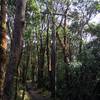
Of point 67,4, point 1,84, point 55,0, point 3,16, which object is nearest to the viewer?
point 1,84

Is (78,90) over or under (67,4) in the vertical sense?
under

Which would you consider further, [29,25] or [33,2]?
[29,25]

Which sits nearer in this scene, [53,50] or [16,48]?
[16,48]

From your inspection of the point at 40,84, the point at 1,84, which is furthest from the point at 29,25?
the point at 1,84

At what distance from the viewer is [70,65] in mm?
21156

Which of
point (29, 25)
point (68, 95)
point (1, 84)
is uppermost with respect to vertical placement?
point (29, 25)

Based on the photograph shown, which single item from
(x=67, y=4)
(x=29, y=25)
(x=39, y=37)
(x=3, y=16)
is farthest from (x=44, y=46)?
(x=3, y=16)

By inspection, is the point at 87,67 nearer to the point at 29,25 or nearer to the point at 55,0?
the point at 29,25

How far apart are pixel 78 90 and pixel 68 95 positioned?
3.82 ft

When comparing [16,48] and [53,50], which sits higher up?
[53,50]

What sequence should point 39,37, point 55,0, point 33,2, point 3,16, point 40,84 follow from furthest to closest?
point 39,37
point 40,84
point 55,0
point 33,2
point 3,16

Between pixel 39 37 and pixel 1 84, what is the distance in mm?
30518

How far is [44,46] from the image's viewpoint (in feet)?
134

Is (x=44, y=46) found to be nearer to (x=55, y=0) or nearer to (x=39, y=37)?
(x=39, y=37)
